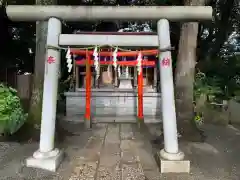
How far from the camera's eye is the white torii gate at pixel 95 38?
470cm

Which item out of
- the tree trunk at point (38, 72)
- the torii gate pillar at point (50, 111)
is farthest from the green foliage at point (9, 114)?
the torii gate pillar at point (50, 111)

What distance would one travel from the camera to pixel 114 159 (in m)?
5.32

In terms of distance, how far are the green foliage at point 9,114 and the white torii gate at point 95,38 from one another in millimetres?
2066

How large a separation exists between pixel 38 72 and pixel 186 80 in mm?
3497

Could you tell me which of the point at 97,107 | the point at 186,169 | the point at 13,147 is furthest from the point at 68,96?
the point at 186,169

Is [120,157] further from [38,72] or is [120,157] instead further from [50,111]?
[38,72]

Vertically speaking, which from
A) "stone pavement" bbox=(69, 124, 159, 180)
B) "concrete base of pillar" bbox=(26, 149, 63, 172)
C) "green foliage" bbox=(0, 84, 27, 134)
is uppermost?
"green foliage" bbox=(0, 84, 27, 134)

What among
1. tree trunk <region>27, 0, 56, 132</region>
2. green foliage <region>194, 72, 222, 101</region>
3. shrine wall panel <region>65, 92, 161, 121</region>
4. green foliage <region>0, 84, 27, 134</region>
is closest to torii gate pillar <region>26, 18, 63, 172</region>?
tree trunk <region>27, 0, 56, 132</region>

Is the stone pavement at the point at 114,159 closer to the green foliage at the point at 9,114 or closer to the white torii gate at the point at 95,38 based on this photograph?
the white torii gate at the point at 95,38

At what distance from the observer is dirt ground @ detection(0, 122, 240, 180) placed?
4496 millimetres

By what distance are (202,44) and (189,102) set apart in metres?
8.00

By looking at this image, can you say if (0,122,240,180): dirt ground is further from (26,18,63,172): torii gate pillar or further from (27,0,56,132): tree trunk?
(27,0,56,132): tree trunk

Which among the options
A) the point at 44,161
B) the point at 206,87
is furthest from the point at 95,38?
the point at 206,87

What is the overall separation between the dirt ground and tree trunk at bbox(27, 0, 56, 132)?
0.63 m
